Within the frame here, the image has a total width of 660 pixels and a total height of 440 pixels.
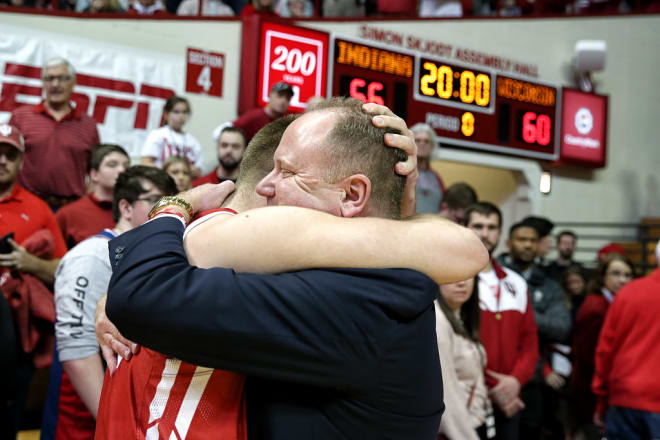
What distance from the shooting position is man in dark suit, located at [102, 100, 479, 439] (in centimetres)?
117

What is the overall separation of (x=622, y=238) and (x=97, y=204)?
9.16m

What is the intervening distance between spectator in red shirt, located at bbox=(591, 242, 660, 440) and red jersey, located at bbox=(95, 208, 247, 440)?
12.0 ft

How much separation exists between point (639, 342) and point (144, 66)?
5307 millimetres

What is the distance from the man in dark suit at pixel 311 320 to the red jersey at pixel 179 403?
0.04m

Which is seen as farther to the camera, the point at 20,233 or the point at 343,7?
the point at 343,7

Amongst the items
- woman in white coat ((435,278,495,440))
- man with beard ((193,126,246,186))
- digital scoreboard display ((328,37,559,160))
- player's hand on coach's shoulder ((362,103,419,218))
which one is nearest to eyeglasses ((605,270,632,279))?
digital scoreboard display ((328,37,559,160))

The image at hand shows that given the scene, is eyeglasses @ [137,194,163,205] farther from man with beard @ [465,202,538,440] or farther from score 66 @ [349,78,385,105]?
score 66 @ [349,78,385,105]

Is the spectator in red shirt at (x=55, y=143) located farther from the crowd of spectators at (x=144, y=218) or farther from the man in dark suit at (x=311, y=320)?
the man in dark suit at (x=311, y=320)

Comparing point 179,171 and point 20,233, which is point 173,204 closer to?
point 20,233

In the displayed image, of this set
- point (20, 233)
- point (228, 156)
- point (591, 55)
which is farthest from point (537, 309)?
point (591, 55)

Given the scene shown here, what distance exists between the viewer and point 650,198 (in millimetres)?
11672

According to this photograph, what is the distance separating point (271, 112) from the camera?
248 inches

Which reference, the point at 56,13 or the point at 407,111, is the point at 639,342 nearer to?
the point at 407,111

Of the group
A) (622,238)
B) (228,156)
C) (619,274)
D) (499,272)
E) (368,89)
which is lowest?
(619,274)
